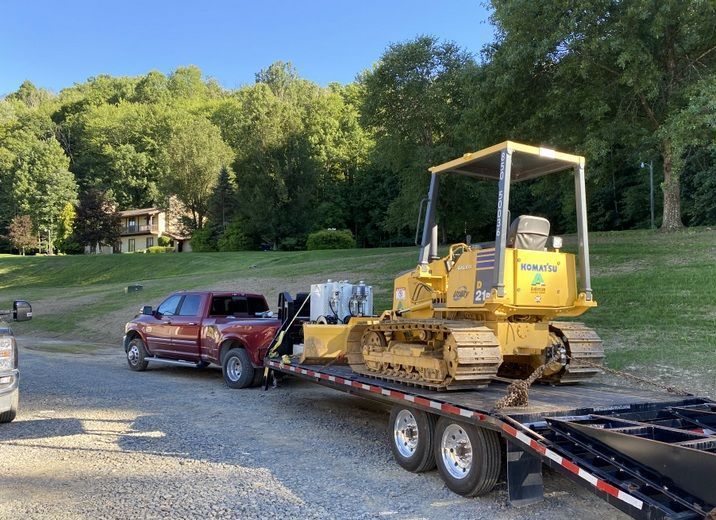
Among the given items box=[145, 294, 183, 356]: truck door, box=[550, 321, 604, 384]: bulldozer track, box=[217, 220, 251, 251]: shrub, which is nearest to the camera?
box=[550, 321, 604, 384]: bulldozer track

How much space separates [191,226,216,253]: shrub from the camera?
53344 millimetres

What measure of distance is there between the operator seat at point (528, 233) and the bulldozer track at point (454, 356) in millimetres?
990

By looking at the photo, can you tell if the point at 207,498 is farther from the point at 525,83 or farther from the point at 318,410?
the point at 525,83

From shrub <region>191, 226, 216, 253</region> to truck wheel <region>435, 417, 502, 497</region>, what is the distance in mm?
49776

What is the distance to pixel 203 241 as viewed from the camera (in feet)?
176

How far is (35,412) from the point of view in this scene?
835cm

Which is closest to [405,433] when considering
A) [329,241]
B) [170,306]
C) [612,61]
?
[170,306]

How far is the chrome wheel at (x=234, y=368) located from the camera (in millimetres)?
10242

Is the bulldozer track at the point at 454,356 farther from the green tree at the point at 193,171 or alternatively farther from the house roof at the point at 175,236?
the house roof at the point at 175,236

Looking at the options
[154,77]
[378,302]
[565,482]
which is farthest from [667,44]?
[154,77]

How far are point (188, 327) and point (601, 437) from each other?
8.84 metres

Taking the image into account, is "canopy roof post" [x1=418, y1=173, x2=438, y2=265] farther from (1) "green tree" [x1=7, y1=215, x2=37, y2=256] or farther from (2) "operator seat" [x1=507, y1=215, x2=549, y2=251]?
(1) "green tree" [x1=7, y1=215, x2=37, y2=256]

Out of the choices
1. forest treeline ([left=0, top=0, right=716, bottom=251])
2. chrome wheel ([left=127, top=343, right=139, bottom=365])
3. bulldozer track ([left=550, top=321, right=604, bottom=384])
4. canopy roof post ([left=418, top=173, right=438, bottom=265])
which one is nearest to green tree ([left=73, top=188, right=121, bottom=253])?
forest treeline ([left=0, top=0, right=716, bottom=251])

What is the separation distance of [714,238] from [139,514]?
20.0m
